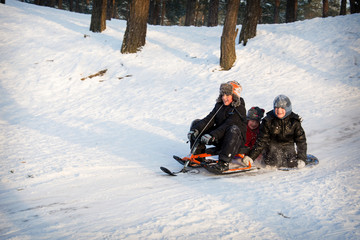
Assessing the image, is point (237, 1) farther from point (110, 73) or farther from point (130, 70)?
point (110, 73)

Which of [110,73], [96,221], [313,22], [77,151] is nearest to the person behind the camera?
[96,221]

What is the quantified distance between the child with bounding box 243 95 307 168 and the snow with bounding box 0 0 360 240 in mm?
343

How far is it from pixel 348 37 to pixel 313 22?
8.08ft

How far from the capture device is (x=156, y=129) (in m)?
6.98

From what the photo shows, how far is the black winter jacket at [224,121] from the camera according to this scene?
4.27 m

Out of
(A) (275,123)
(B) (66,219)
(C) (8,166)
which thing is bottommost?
(C) (8,166)

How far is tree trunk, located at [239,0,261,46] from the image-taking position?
35.1 feet

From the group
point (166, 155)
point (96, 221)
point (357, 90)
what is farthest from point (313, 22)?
point (96, 221)

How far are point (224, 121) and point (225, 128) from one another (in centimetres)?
34

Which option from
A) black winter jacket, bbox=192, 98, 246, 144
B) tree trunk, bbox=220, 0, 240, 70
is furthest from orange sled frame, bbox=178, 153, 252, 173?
tree trunk, bbox=220, 0, 240, 70

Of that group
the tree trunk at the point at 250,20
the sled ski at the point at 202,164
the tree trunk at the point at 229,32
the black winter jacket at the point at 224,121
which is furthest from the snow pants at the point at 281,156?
the tree trunk at the point at 250,20

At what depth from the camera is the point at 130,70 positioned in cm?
1087

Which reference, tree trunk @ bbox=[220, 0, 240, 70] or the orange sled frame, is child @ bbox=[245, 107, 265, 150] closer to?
A: the orange sled frame

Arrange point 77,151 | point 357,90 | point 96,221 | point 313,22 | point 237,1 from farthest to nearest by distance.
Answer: point 313,22, point 237,1, point 357,90, point 77,151, point 96,221
